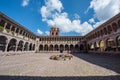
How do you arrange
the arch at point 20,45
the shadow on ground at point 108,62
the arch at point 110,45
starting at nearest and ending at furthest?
the shadow on ground at point 108,62 < the arch at point 110,45 < the arch at point 20,45

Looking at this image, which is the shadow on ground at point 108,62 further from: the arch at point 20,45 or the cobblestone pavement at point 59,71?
the arch at point 20,45

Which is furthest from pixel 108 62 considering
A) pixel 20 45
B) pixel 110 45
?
pixel 20 45

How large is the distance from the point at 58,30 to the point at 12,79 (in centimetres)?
5674

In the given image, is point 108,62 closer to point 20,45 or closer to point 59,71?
point 59,71

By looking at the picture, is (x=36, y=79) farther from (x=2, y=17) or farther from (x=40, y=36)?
(x=40, y=36)

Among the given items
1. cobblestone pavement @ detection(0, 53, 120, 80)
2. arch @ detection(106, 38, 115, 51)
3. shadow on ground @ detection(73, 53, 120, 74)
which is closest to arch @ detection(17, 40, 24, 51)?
cobblestone pavement @ detection(0, 53, 120, 80)

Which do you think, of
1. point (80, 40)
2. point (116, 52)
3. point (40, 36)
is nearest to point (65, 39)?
point (80, 40)

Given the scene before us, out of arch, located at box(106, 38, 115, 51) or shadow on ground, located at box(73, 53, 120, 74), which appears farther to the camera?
arch, located at box(106, 38, 115, 51)

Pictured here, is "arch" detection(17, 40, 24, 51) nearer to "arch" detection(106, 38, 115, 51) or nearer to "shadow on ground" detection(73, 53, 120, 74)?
"shadow on ground" detection(73, 53, 120, 74)

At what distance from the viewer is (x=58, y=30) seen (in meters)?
60.7

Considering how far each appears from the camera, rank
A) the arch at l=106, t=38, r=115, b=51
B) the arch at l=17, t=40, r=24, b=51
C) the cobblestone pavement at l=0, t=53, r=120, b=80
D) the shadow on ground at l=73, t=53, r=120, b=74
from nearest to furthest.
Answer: the cobblestone pavement at l=0, t=53, r=120, b=80 < the shadow on ground at l=73, t=53, r=120, b=74 < the arch at l=106, t=38, r=115, b=51 < the arch at l=17, t=40, r=24, b=51

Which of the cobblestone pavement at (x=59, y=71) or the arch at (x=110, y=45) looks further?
the arch at (x=110, y=45)

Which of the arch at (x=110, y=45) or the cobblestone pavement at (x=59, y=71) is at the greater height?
the arch at (x=110, y=45)

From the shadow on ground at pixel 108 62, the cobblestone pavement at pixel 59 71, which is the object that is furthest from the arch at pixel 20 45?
the shadow on ground at pixel 108 62
